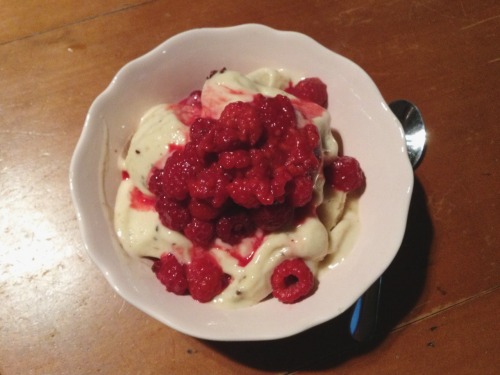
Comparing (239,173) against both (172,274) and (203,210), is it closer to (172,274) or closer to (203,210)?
(203,210)

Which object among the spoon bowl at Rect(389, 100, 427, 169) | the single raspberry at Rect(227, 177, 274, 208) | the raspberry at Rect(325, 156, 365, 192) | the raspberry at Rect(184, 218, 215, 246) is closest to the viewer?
the single raspberry at Rect(227, 177, 274, 208)

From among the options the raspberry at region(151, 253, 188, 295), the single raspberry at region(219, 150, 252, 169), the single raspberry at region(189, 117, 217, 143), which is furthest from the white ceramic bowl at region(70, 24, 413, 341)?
the single raspberry at region(219, 150, 252, 169)

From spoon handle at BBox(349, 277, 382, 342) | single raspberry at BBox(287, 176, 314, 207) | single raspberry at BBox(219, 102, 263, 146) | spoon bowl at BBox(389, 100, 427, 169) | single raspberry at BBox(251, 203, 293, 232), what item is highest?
single raspberry at BBox(219, 102, 263, 146)

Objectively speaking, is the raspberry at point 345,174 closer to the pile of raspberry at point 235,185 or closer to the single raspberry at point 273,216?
the pile of raspberry at point 235,185

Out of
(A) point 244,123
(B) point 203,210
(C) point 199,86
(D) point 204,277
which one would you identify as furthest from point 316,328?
(C) point 199,86

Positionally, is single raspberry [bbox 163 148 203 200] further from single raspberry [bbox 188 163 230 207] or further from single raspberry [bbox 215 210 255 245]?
single raspberry [bbox 215 210 255 245]

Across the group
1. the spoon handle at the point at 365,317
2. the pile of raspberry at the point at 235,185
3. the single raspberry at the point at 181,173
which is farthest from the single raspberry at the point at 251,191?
the spoon handle at the point at 365,317

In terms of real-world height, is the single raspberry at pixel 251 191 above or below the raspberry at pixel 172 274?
above
